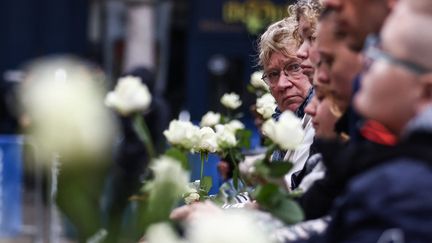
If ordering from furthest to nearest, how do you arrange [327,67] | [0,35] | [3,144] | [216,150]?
1. [0,35]
2. [3,144]
3. [216,150]
4. [327,67]

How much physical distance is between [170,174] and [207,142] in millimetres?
1000

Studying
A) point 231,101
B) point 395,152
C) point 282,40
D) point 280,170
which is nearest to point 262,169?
point 280,170

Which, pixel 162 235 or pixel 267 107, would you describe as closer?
pixel 162 235

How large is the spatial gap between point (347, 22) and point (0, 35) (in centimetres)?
1422

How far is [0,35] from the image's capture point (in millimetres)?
16062

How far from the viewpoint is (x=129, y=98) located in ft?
6.96

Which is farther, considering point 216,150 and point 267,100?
point 267,100

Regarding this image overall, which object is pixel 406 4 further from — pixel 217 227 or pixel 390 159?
pixel 217 227

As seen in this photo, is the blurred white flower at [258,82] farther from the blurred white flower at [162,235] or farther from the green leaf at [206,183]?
the blurred white flower at [162,235]

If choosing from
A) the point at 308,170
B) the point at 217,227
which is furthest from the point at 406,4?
the point at 308,170

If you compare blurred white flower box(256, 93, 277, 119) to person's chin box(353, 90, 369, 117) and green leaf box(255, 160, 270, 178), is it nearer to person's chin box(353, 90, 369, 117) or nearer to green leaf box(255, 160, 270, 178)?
green leaf box(255, 160, 270, 178)

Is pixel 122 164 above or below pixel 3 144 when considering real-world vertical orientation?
above

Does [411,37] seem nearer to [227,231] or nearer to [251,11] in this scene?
[227,231]

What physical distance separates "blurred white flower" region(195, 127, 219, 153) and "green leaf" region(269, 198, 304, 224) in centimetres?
71
